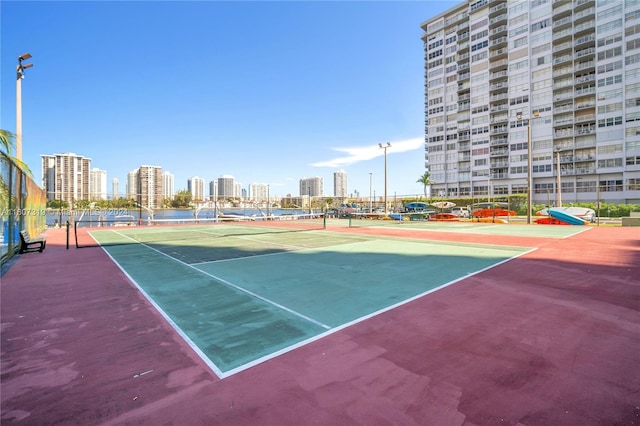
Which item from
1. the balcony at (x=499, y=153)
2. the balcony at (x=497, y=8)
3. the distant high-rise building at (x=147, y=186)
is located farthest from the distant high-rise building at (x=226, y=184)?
the balcony at (x=497, y=8)

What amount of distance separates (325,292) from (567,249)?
1093 cm

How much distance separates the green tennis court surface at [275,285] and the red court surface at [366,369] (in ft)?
1.15

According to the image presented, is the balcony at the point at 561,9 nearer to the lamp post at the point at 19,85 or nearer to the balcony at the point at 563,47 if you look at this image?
the balcony at the point at 563,47

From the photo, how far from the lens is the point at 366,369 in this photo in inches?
143

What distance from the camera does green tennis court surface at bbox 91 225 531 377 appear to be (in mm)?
4580

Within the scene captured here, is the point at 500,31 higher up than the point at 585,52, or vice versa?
the point at 500,31

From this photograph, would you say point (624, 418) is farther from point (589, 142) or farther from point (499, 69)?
point (499, 69)

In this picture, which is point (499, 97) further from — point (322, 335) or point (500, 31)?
point (322, 335)

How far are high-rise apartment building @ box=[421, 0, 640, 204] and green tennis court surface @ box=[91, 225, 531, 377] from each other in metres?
44.6

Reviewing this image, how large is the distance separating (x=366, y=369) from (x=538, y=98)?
79.9 metres

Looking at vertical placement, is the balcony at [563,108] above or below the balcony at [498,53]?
below

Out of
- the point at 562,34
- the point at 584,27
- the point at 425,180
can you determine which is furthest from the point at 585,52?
the point at 425,180

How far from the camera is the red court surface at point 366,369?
2.89 m

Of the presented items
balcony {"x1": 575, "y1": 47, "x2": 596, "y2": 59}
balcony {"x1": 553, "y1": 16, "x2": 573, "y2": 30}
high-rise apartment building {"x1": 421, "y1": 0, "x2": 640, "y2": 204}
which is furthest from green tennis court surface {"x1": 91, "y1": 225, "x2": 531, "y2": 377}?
balcony {"x1": 553, "y1": 16, "x2": 573, "y2": 30}
